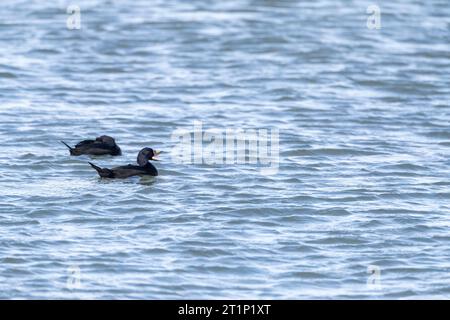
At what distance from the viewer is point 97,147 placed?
1581 cm

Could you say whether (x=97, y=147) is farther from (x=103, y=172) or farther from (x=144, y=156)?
(x=103, y=172)

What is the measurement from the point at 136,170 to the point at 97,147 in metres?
1.20

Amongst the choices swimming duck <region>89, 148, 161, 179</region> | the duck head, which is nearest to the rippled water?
swimming duck <region>89, 148, 161, 179</region>

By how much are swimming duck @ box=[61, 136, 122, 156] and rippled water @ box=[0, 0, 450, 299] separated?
0.55 ft

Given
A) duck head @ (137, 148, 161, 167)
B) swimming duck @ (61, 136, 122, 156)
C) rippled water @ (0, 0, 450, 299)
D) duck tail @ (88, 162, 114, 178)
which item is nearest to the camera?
rippled water @ (0, 0, 450, 299)

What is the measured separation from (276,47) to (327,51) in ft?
3.52

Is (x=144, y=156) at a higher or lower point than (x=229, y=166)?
higher

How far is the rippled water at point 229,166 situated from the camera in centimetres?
1178

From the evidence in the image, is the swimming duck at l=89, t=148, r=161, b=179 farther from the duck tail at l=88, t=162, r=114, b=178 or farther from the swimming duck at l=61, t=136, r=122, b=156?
the swimming duck at l=61, t=136, r=122, b=156

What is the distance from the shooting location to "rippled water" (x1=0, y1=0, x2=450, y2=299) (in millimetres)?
11781

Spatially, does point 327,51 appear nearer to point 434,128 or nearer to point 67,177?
point 434,128

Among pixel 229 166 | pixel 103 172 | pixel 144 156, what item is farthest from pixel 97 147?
pixel 229 166
